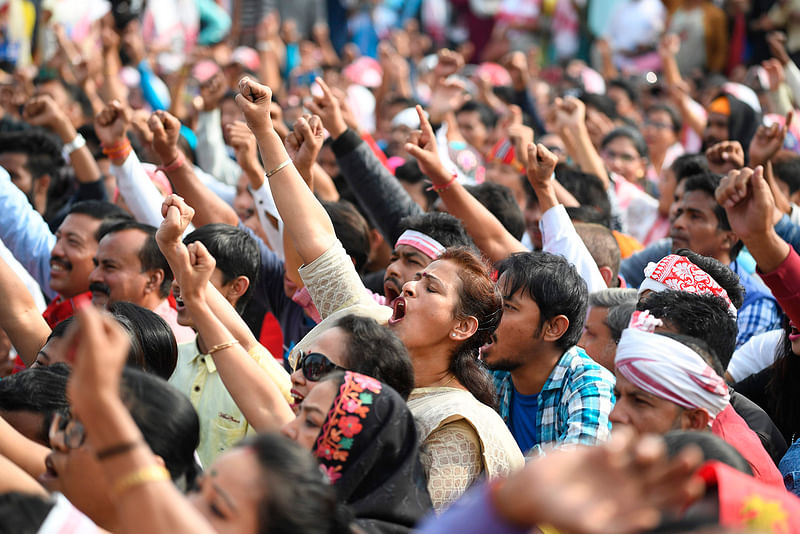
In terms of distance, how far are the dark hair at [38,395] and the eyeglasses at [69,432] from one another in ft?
1.67

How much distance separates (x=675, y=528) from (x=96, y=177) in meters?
4.54

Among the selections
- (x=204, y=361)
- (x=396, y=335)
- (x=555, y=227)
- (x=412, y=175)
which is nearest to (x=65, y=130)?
(x=412, y=175)

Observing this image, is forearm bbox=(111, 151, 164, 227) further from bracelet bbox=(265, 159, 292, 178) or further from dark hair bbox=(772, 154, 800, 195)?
dark hair bbox=(772, 154, 800, 195)

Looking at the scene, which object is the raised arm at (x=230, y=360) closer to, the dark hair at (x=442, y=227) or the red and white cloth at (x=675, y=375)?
the red and white cloth at (x=675, y=375)

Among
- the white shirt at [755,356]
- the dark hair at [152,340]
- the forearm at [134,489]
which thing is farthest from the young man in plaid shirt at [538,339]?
the forearm at [134,489]

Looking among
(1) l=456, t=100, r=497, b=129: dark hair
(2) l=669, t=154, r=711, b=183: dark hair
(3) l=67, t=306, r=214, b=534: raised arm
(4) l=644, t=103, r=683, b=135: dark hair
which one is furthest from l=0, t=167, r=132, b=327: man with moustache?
(4) l=644, t=103, r=683, b=135: dark hair

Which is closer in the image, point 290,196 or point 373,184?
point 290,196

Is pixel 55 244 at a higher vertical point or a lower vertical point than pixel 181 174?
lower

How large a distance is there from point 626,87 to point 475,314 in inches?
290

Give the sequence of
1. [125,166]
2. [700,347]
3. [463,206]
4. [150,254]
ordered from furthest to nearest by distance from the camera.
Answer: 1. [125,166]
2. [150,254]
3. [463,206]
4. [700,347]

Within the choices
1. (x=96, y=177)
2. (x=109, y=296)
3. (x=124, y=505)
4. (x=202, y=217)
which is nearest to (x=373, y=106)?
(x=96, y=177)

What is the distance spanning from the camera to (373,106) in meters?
9.86

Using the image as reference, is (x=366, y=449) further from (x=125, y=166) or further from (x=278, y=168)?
(x=125, y=166)

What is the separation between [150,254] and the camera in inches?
167
